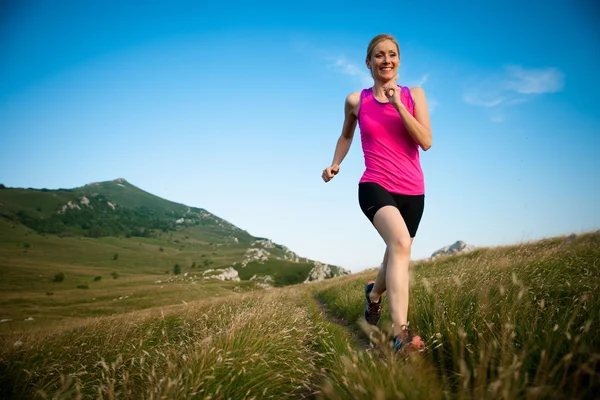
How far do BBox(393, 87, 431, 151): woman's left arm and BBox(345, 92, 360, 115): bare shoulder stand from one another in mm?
829

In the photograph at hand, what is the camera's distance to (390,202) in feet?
12.5

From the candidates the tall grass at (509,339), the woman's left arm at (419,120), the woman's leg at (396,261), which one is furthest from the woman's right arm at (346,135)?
the tall grass at (509,339)

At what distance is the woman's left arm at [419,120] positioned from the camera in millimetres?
3635

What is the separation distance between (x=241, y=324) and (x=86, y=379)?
1998mm

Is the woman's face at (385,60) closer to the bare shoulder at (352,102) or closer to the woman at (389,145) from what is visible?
the woman at (389,145)

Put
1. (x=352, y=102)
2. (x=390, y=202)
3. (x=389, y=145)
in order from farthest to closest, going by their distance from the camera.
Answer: (x=352, y=102)
(x=389, y=145)
(x=390, y=202)

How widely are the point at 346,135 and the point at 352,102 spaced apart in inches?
22.4

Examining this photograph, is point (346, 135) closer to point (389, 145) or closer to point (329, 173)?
point (329, 173)

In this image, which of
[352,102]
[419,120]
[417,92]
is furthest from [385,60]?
[419,120]

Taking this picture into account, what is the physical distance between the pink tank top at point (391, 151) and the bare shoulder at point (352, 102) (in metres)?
0.46

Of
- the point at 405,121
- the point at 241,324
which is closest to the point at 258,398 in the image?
the point at 241,324

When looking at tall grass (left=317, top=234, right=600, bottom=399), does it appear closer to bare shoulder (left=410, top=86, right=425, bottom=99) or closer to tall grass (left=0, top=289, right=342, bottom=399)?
tall grass (left=0, top=289, right=342, bottom=399)

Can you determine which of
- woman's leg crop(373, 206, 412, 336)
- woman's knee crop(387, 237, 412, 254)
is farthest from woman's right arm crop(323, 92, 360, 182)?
woman's knee crop(387, 237, 412, 254)

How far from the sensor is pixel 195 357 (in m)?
2.84
